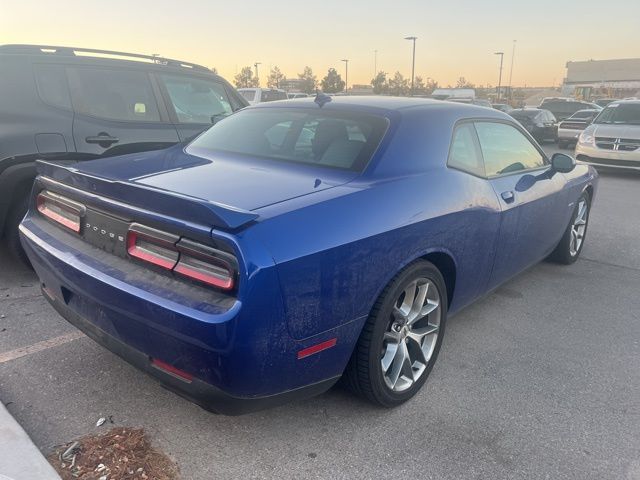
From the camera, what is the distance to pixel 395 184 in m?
2.70

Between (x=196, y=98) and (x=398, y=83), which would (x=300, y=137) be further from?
(x=398, y=83)

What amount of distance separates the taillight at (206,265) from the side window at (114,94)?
10.2ft

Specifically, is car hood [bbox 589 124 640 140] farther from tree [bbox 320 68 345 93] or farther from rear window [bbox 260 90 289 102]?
tree [bbox 320 68 345 93]

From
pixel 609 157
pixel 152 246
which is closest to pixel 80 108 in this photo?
pixel 152 246

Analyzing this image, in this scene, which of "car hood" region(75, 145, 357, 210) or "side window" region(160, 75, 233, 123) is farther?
"side window" region(160, 75, 233, 123)

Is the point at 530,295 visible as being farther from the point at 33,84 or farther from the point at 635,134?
the point at 635,134

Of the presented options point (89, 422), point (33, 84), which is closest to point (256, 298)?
point (89, 422)

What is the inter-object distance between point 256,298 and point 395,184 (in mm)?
1094

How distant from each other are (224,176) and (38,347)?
5.48 ft

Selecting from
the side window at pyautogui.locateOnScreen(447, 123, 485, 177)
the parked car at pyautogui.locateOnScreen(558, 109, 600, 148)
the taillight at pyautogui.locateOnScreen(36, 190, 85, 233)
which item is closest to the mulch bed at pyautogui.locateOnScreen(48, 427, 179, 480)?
the taillight at pyautogui.locateOnScreen(36, 190, 85, 233)

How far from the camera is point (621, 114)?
1190 centimetres

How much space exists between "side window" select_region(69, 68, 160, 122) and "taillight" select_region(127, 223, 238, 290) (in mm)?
2852

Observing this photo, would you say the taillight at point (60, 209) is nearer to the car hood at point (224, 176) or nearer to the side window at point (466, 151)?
the car hood at point (224, 176)

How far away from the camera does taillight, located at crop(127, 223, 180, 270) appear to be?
215 centimetres
